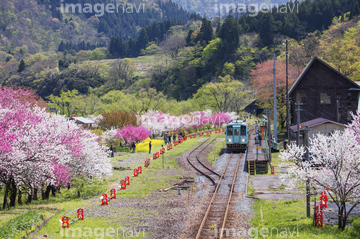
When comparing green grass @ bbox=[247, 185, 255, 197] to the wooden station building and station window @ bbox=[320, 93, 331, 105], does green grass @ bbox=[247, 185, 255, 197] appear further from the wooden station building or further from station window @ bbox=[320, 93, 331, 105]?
station window @ bbox=[320, 93, 331, 105]

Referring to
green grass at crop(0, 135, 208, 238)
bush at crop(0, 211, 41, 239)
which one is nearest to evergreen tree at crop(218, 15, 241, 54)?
green grass at crop(0, 135, 208, 238)

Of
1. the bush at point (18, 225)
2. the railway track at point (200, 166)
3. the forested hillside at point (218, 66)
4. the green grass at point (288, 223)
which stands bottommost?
the railway track at point (200, 166)

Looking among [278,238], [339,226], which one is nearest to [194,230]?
[278,238]

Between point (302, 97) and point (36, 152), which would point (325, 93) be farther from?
point (36, 152)

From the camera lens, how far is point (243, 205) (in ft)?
53.3

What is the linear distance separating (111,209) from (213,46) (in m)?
105

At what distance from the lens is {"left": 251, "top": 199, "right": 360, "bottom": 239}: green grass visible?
469 inches

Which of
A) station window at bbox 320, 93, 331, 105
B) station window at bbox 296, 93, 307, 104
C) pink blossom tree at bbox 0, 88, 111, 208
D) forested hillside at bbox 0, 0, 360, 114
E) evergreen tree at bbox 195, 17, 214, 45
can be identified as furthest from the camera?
evergreen tree at bbox 195, 17, 214, 45

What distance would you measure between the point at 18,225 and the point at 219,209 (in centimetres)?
865

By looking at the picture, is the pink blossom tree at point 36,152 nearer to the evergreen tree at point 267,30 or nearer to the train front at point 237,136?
the train front at point 237,136

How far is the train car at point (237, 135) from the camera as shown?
3262cm

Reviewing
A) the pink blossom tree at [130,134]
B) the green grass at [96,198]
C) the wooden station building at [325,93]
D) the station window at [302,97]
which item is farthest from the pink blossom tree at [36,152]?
the station window at [302,97]

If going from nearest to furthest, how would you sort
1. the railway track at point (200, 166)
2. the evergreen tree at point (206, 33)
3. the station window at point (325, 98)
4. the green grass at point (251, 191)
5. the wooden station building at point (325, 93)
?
the green grass at point (251, 191), the railway track at point (200, 166), the wooden station building at point (325, 93), the station window at point (325, 98), the evergreen tree at point (206, 33)

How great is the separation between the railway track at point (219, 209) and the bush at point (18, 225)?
21.4ft
